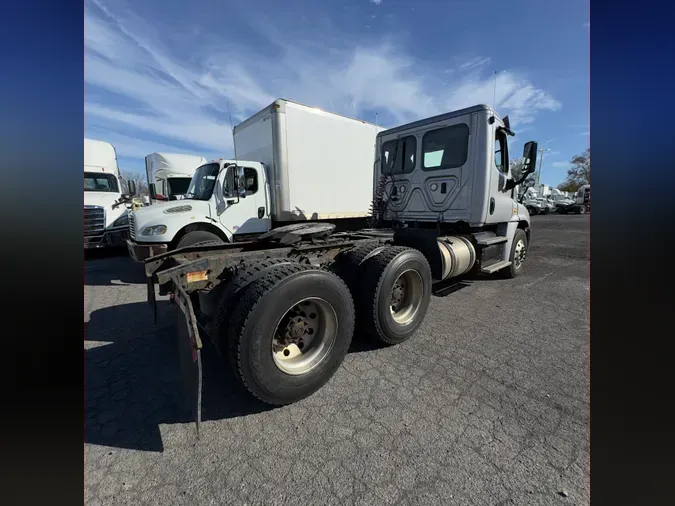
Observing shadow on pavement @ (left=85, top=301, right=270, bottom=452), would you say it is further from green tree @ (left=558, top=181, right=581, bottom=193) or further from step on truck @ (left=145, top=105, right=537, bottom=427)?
green tree @ (left=558, top=181, right=581, bottom=193)

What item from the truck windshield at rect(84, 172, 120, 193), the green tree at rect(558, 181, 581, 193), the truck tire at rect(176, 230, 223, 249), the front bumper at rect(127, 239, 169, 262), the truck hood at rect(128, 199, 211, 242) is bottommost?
the front bumper at rect(127, 239, 169, 262)

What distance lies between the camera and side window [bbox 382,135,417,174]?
18.7 ft

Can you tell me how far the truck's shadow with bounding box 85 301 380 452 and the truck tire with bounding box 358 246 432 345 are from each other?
35cm

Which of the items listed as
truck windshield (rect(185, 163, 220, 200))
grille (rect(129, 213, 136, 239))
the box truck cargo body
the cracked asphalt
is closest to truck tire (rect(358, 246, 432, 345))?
the cracked asphalt

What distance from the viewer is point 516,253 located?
22.4 feet

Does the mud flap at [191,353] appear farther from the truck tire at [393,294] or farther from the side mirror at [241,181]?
the side mirror at [241,181]

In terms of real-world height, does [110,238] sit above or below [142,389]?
above

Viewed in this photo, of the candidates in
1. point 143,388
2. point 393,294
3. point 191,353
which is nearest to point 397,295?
point 393,294

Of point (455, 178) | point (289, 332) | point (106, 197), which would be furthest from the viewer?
point (106, 197)

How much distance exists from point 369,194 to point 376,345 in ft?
20.3

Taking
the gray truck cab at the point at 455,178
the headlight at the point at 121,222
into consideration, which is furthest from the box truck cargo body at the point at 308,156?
the headlight at the point at 121,222

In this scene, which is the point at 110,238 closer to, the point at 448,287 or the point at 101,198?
the point at 101,198

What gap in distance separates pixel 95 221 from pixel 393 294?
913 centimetres
